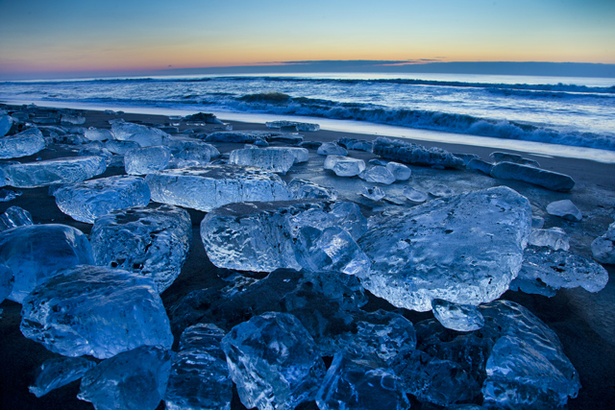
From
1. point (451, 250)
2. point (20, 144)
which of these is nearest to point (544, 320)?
point (451, 250)

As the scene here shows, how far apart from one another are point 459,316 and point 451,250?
0.30 meters

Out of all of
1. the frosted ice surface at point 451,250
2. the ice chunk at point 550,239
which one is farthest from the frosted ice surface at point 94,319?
the ice chunk at point 550,239

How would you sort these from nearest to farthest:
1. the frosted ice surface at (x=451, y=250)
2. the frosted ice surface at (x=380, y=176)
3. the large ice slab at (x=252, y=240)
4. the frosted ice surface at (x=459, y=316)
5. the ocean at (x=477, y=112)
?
the frosted ice surface at (x=459, y=316)
the frosted ice surface at (x=451, y=250)
the large ice slab at (x=252, y=240)
the frosted ice surface at (x=380, y=176)
the ocean at (x=477, y=112)

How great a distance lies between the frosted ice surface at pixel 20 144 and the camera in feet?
11.7

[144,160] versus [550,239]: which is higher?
[144,160]

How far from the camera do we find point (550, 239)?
1.81m

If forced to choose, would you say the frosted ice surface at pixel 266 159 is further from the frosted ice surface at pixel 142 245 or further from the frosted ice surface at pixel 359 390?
the frosted ice surface at pixel 359 390

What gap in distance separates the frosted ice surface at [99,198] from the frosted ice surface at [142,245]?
1.57 feet

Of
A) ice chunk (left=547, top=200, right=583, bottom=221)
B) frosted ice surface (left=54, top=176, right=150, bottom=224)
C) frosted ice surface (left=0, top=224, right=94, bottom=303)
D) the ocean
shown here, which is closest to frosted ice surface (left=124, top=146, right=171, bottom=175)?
frosted ice surface (left=54, top=176, right=150, bottom=224)

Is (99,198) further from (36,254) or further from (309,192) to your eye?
(309,192)

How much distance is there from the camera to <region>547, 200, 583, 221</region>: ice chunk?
2324mm

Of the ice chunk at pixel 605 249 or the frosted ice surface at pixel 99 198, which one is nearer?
the ice chunk at pixel 605 249

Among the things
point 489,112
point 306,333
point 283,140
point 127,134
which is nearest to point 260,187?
point 306,333

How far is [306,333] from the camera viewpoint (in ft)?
3.43
